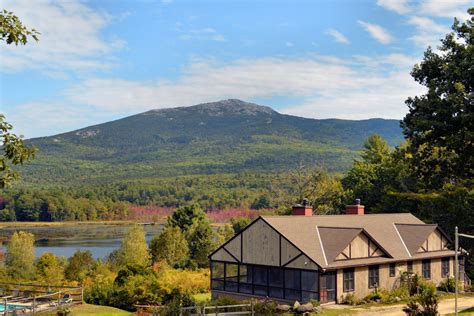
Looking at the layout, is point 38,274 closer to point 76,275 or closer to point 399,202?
point 76,275

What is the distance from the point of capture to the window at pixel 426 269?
37031 millimetres

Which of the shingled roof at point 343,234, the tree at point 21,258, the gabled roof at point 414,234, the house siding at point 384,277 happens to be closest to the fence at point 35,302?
the shingled roof at point 343,234

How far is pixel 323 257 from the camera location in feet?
106

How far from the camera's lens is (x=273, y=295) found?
33.6m

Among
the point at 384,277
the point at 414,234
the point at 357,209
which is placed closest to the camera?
the point at 384,277

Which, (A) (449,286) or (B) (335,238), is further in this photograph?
(A) (449,286)

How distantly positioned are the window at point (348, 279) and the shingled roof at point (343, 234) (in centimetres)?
53

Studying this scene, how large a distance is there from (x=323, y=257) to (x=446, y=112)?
963 cm

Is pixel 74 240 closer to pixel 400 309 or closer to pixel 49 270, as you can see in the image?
pixel 49 270

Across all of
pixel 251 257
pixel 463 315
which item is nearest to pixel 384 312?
pixel 463 315

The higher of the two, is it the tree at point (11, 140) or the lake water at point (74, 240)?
the tree at point (11, 140)

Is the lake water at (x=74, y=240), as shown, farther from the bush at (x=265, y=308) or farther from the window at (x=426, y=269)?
the bush at (x=265, y=308)

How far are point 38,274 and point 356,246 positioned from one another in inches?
1205

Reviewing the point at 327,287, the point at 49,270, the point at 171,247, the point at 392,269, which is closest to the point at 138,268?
the point at 49,270
